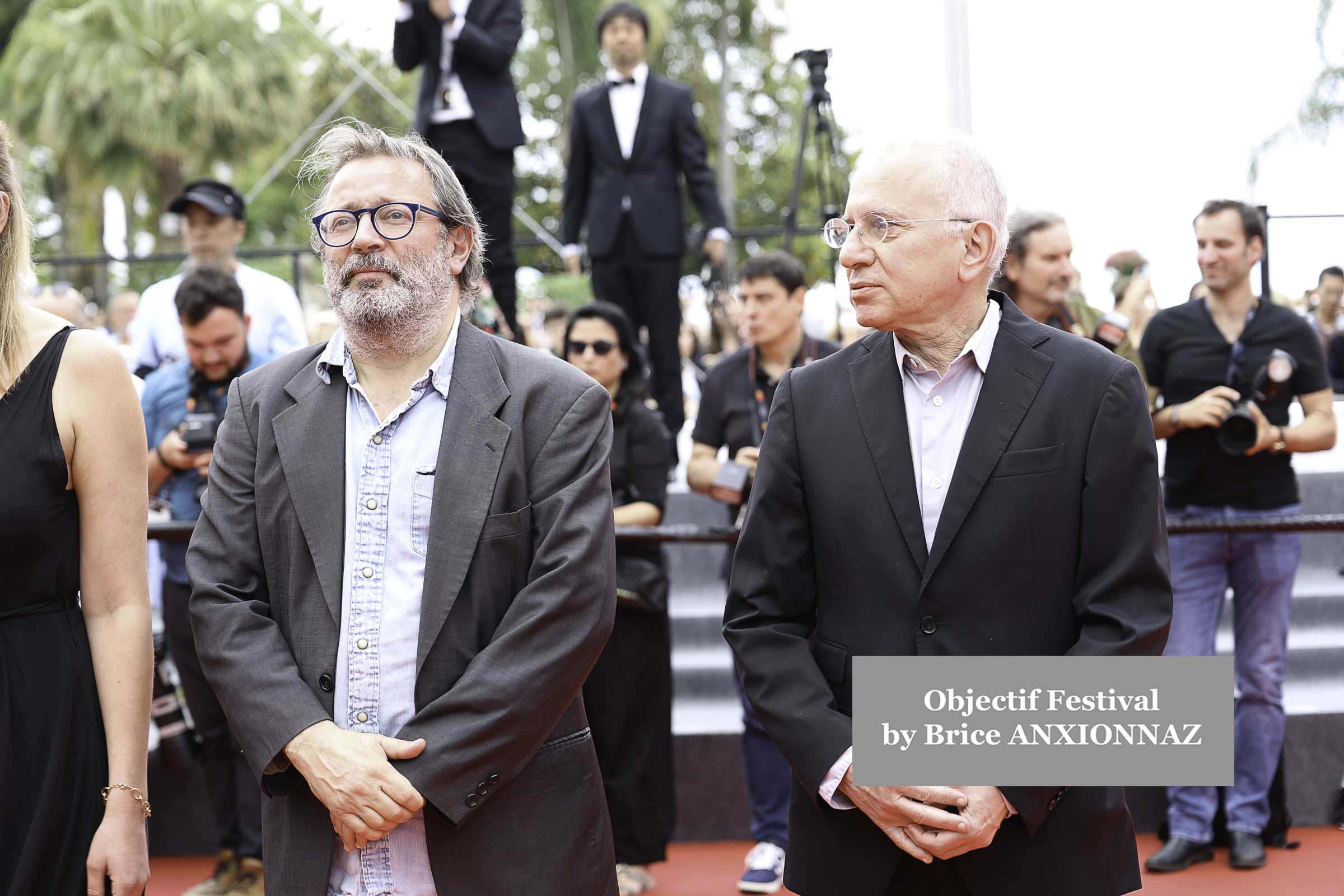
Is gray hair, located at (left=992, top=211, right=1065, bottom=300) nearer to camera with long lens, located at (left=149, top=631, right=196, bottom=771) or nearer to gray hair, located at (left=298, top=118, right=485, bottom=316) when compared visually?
gray hair, located at (left=298, top=118, right=485, bottom=316)

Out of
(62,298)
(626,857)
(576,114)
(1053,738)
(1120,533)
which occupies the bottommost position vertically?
(626,857)

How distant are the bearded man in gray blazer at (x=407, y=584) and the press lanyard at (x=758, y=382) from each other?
214 cm

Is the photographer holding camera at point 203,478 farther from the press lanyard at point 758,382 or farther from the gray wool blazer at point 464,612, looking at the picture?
the gray wool blazer at point 464,612

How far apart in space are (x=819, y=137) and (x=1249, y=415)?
10.6 feet

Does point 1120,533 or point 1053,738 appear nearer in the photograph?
point 1053,738

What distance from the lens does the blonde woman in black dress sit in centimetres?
222

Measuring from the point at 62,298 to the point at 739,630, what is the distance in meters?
6.14

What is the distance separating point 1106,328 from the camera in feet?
14.3

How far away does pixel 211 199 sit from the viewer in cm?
534

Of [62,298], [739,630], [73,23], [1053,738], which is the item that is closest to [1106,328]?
[739,630]

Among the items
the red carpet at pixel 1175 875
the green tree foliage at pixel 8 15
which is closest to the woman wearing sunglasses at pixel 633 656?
the red carpet at pixel 1175 875

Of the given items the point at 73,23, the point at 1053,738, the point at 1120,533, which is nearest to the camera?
the point at 1053,738

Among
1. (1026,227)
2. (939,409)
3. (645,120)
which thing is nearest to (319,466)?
(939,409)

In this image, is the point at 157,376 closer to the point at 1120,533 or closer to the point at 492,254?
the point at 492,254
